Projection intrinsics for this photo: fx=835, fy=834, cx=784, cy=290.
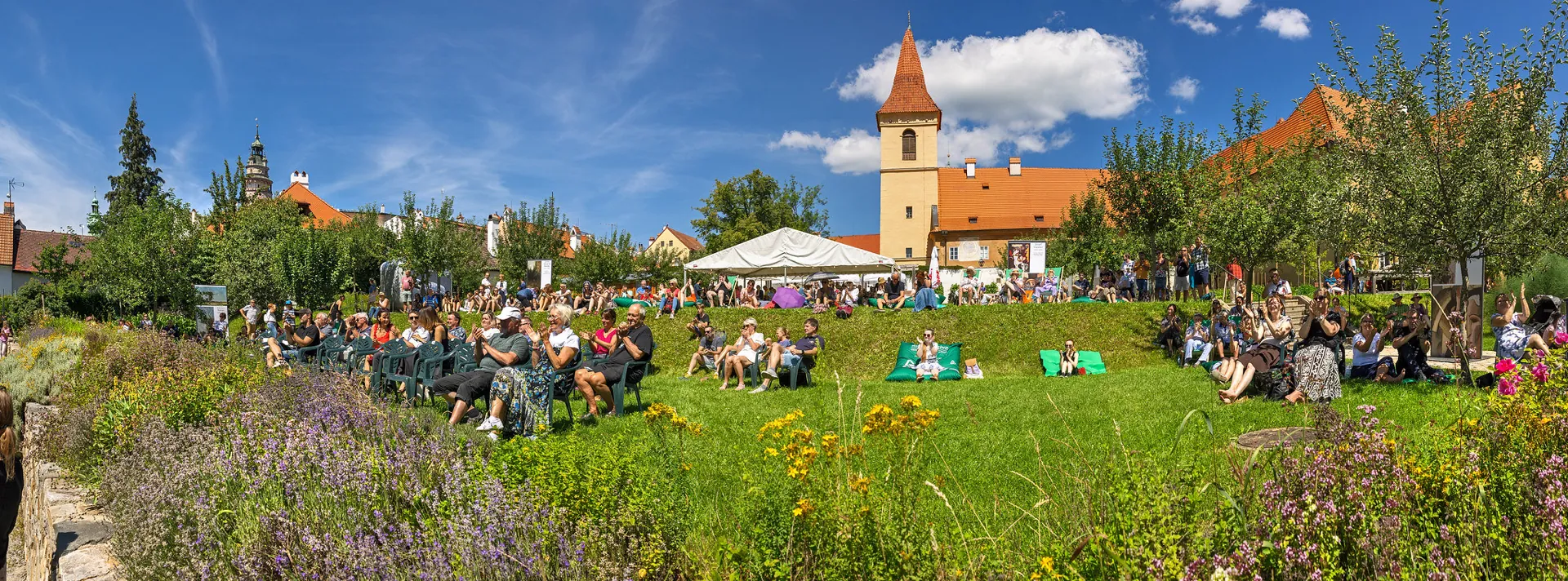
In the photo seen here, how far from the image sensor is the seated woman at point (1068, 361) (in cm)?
1364

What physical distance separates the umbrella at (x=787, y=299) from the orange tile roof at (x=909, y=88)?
35.1 metres

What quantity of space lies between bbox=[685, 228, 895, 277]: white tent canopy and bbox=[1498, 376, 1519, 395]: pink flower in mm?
14882

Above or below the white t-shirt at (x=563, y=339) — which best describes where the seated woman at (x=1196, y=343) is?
below

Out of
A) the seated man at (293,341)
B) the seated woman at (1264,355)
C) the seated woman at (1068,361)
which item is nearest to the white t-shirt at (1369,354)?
the seated woman at (1264,355)

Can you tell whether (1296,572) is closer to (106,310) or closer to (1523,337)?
(1523,337)

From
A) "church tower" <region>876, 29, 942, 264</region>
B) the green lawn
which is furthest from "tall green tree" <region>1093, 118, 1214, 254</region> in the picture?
"church tower" <region>876, 29, 942, 264</region>

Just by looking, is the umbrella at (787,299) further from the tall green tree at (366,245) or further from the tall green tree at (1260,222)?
the tall green tree at (366,245)

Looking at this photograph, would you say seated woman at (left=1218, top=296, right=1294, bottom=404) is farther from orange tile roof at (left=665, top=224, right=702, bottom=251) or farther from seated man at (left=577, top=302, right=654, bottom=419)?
orange tile roof at (left=665, top=224, right=702, bottom=251)

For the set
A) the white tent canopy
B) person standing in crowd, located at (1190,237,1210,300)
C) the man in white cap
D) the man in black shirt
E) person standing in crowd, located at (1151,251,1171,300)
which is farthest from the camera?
the white tent canopy

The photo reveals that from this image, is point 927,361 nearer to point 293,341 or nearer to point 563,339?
point 563,339

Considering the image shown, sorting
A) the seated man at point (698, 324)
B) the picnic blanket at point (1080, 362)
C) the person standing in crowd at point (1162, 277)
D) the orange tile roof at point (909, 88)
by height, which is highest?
the orange tile roof at point (909, 88)

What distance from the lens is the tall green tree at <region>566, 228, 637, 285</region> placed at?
4147 centimetres

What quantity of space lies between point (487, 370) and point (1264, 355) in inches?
310

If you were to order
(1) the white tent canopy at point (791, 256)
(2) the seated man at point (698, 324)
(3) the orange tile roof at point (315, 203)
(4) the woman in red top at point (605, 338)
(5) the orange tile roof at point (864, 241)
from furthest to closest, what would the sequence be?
(5) the orange tile roof at point (864, 241) → (3) the orange tile roof at point (315, 203) → (1) the white tent canopy at point (791, 256) → (2) the seated man at point (698, 324) → (4) the woman in red top at point (605, 338)
